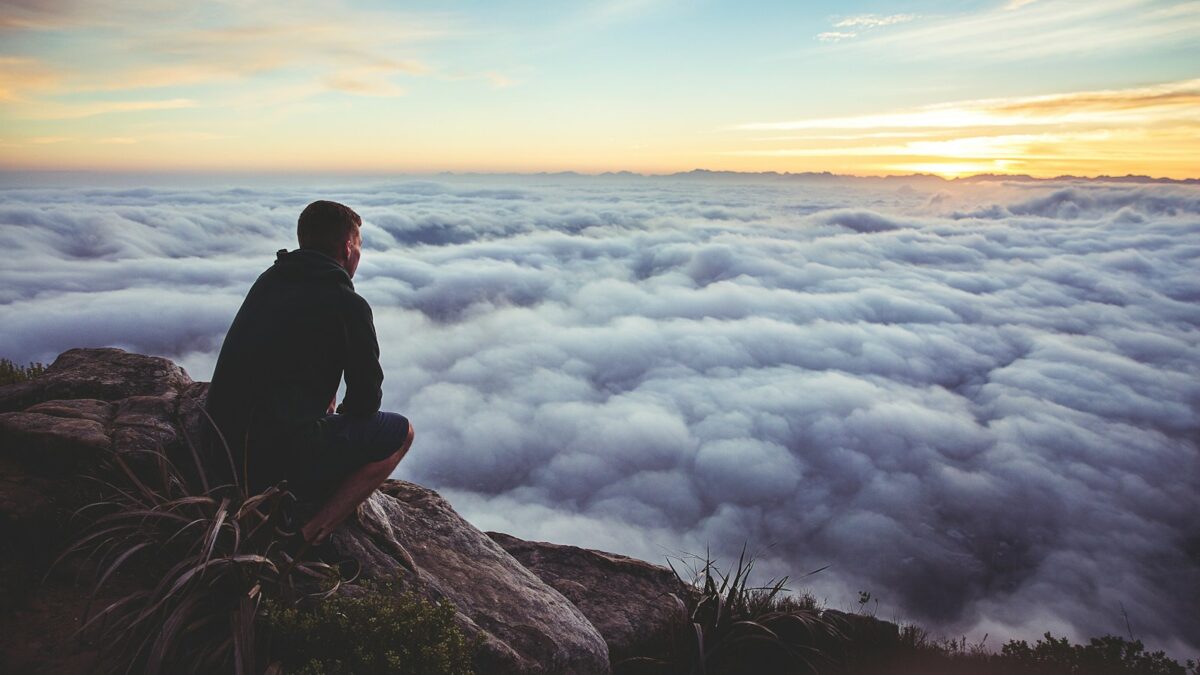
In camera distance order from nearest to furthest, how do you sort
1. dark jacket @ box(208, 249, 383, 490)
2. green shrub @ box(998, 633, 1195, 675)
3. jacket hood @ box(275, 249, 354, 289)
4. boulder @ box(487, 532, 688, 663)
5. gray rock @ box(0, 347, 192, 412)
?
dark jacket @ box(208, 249, 383, 490) → jacket hood @ box(275, 249, 354, 289) → gray rock @ box(0, 347, 192, 412) → boulder @ box(487, 532, 688, 663) → green shrub @ box(998, 633, 1195, 675)

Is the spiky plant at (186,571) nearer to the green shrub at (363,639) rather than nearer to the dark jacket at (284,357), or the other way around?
the green shrub at (363,639)

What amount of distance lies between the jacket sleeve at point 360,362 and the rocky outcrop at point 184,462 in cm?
86

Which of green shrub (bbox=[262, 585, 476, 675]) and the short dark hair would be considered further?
the short dark hair

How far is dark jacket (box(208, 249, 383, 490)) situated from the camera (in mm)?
3232

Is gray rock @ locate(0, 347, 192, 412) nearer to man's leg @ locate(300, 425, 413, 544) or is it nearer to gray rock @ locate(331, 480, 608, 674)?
gray rock @ locate(331, 480, 608, 674)

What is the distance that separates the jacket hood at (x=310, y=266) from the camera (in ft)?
11.0

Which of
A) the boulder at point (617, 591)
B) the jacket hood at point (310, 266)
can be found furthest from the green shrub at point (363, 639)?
the boulder at point (617, 591)

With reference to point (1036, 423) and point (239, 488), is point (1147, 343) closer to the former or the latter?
point (1036, 423)

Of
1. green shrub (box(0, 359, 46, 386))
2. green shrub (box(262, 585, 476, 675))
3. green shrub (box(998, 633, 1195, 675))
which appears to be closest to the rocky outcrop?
green shrub (box(262, 585, 476, 675))

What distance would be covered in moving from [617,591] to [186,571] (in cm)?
403

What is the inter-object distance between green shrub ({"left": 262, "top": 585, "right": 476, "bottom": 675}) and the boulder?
268cm

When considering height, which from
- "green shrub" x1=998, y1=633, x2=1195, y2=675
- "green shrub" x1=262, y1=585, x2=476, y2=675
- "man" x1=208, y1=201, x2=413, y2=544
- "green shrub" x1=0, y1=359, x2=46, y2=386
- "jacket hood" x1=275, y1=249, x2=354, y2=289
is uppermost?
"jacket hood" x1=275, y1=249, x2=354, y2=289

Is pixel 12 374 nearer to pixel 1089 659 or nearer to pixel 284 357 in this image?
pixel 284 357

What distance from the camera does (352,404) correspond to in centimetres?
359
